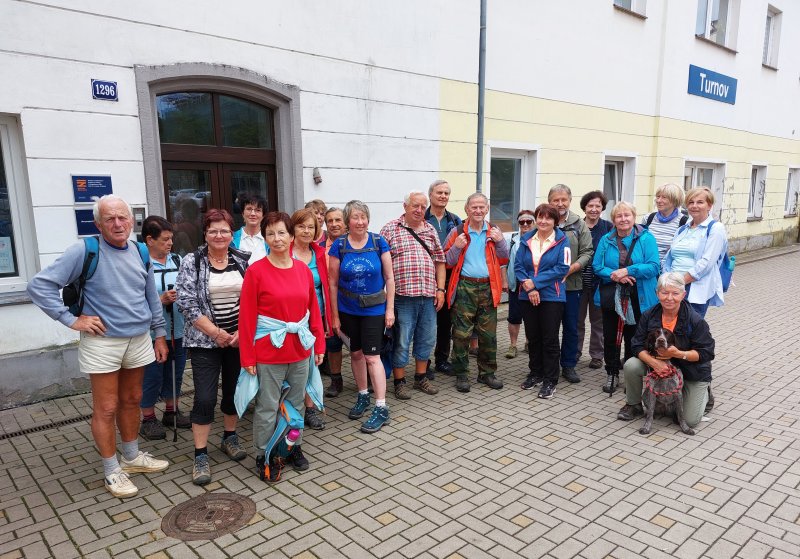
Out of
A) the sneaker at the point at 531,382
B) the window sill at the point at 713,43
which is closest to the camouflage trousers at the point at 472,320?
the sneaker at the point at 531,382

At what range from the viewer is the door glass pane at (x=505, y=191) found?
29.2 ft

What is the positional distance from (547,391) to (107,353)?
11.9 ft

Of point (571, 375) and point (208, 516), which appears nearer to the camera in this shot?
point (208, 516)

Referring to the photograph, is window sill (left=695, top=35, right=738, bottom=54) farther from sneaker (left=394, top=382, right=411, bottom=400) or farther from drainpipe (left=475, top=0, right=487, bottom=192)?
sneaker (left=394, top=382, right=411, bottom=400)

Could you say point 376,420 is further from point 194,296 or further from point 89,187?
point 89,187

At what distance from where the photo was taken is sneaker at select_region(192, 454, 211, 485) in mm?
3531

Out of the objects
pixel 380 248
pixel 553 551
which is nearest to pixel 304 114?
pixel 380 248

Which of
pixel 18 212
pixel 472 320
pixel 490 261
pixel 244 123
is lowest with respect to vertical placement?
pixel 472 320

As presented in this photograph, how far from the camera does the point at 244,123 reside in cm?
607

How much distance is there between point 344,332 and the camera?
4570 mm

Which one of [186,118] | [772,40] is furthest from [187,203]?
[772,40]

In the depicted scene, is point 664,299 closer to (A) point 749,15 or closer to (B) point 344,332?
(B) point 344,332

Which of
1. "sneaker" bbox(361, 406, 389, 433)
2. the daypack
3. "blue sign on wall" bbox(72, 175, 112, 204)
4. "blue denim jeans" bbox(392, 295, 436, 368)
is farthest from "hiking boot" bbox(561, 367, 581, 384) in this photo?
"blue sign on wall" bbox(72, 175, 112, 204)

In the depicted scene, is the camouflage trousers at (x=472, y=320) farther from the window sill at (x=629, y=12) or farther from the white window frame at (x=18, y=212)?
the window sill at (x=629, y=12)
